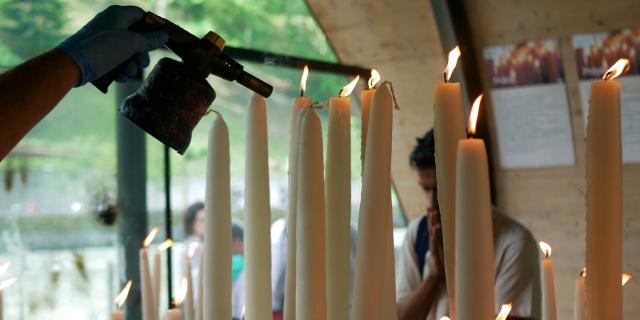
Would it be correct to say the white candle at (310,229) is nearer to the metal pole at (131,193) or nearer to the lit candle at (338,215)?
the lit candle at (338,215)

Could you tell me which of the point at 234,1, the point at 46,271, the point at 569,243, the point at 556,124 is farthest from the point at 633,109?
the point at 46,271

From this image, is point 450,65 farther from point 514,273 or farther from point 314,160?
point 514,273

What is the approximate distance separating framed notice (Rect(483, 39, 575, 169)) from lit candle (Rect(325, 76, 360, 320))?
313 centimetres

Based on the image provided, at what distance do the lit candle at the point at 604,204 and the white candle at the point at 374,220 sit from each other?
112mm

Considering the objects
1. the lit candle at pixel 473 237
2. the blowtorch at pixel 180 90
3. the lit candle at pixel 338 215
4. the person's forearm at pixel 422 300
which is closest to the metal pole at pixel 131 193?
the person's forearm at pixel 422 300

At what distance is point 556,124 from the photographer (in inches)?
141

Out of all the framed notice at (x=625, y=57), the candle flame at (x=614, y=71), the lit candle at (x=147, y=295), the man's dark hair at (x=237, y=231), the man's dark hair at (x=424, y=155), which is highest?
the framed notice at (x=625, y=57)

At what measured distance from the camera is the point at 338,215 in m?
0.49

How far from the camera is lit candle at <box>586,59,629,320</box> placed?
1.43 feet

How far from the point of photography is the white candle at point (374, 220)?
1.45 ft

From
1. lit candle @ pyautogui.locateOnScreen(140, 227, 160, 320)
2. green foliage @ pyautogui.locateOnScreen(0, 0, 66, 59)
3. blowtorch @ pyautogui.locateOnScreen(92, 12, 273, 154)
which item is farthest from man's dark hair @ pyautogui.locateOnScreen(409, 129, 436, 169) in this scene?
blowtorch @ pyautogui.locateOnScreen(92, 12, 273, 154)

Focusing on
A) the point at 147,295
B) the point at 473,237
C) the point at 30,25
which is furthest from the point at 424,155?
the point at 473,237

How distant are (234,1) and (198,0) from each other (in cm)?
18

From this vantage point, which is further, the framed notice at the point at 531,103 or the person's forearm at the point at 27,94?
the framed notice at the point at 531,103
